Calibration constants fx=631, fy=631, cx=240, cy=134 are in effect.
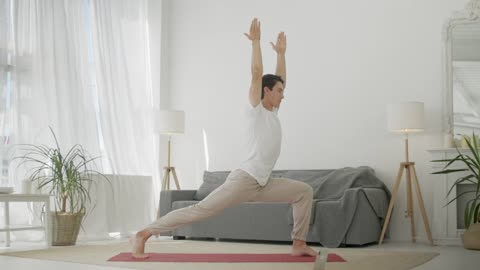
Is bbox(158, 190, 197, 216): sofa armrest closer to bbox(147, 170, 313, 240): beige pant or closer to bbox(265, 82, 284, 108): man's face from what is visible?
bbox(147, 170, 313, 240): beige pant

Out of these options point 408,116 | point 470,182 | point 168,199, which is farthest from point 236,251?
point 470,182

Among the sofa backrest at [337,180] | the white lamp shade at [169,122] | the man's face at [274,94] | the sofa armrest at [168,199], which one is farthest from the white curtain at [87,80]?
the man's face at [274,94]

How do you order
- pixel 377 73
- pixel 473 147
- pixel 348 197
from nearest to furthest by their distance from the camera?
1. pixel 348 197
2. pixel 473 147
3. pixel 377 73

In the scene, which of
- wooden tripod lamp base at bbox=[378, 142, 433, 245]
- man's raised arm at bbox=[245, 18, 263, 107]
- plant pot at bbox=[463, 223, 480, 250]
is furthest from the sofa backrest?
man's raised arm at bbox=[245, 18, 263, 107]

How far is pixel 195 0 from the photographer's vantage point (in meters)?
7.94

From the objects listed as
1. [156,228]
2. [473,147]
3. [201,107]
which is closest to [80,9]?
[201,107]

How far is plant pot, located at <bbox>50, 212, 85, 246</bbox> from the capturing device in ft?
18.9

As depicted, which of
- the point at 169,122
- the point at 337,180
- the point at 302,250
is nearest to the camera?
the point at 302,250

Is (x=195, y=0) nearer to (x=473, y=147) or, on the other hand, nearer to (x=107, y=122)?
(x=107, y=122)

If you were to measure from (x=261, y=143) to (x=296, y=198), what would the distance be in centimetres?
46

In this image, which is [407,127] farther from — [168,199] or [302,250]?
[168,199]

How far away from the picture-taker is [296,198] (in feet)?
13.6

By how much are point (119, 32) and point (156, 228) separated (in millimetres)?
4013

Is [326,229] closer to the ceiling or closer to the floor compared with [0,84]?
closer to the floor
